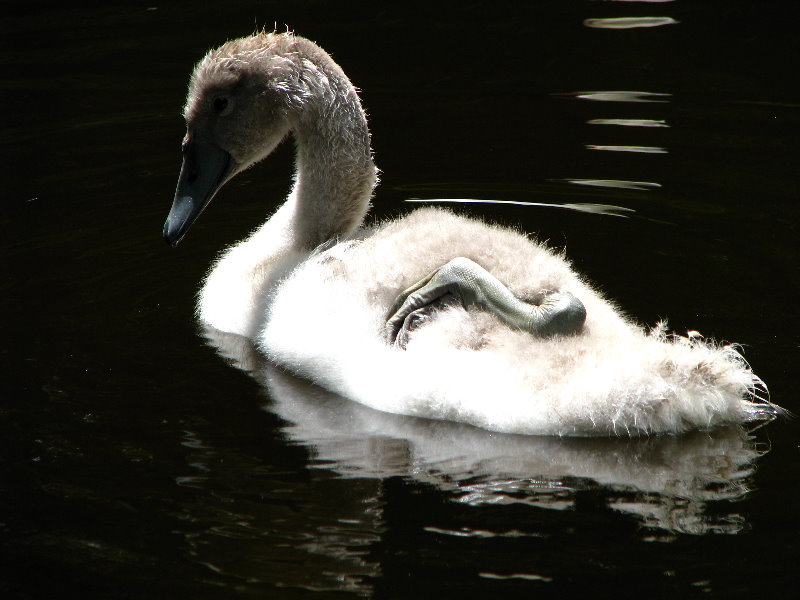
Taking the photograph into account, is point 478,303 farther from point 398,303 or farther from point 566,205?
point 566,205

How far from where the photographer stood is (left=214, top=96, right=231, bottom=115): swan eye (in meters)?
6.05

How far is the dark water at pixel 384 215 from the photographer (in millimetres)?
4062

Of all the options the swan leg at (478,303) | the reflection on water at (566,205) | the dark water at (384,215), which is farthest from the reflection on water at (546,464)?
the reflection on water at (566,205)

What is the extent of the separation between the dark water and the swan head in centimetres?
70

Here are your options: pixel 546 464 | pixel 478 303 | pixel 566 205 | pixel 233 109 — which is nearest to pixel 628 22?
pixel 566 205

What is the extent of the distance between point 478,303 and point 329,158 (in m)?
1.38

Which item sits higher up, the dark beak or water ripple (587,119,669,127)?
the dark beak

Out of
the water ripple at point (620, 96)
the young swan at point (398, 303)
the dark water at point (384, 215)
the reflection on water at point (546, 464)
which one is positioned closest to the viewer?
the dark water at point (384, 215)

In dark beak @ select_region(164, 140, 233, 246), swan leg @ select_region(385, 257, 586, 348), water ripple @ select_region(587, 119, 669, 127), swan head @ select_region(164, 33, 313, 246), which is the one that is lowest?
swan leg @ select_region(385, 257, 586, 348)

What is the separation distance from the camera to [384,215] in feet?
25.6

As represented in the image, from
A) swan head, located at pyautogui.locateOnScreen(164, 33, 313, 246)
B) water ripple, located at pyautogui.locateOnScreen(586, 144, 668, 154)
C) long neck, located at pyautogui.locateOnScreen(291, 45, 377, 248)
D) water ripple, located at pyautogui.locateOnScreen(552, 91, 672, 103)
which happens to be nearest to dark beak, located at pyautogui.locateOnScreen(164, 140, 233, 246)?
swan head, located at pyautogui.locateOnScreen(164, 33, 313, 246)

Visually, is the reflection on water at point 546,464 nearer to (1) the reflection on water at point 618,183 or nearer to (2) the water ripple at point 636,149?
(1) the reflection on water at point 618,183

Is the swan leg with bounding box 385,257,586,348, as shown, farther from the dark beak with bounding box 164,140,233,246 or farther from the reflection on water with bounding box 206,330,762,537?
the dark beak with bounding box 164,140,233,246

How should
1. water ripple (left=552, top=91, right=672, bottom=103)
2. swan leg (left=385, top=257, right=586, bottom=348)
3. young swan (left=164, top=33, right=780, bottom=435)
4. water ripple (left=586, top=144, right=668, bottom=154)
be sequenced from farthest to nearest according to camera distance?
1. water ripple (left=552, top=91, right=672, bottom=103)
2. water ripple (left=586, top=144, right=668, bottom=154)
3. swan leg (left=385, top=257, right=586, bottom=348)
4. young swan (left=164, top=33, right=780, bottom=435)
